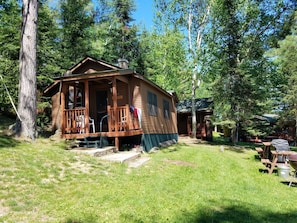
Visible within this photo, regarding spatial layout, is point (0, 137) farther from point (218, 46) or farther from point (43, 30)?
point (218, 46)

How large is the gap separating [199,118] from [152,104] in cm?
1221

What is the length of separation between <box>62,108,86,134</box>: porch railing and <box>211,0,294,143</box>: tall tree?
10.0m

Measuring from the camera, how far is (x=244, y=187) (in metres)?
6.46

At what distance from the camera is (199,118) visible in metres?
24.6

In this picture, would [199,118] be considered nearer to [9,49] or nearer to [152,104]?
[152,104]

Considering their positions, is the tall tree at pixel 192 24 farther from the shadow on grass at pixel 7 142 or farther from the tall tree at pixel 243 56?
the shadow on grass at pixel 7 142

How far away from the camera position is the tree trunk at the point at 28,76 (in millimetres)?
8078

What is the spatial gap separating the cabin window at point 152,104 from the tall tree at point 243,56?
5.46m

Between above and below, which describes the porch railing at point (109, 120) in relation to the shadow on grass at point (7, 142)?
above

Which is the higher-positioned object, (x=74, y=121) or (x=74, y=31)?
(x=74, y=31)

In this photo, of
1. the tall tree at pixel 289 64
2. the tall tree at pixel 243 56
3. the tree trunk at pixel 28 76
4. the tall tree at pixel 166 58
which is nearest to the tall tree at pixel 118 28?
the tall tree at pixel 166 58

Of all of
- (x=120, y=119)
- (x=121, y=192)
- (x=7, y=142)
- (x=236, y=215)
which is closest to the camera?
(x=236, y=215)

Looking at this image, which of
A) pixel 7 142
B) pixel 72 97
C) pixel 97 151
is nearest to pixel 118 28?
pixel 72 97

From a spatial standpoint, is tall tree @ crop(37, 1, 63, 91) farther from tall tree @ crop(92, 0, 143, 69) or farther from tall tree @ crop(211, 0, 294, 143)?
tall tree @ crop(211, 0, 294, 143)
